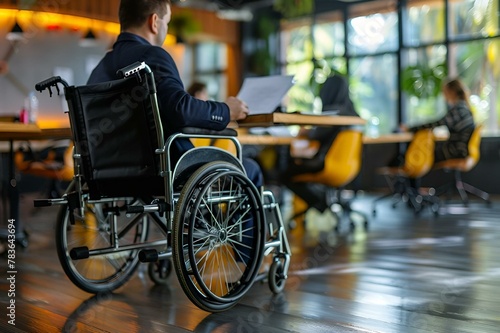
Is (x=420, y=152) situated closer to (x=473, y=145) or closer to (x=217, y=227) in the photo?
(x=473, y=145)

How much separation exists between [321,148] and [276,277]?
2.31m

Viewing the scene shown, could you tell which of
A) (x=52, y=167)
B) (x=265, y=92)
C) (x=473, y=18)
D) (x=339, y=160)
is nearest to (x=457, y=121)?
(x=339, y=160)

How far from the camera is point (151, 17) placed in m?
2.48

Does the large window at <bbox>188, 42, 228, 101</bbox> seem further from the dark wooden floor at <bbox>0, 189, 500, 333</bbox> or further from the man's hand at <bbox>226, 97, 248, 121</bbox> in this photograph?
the man's hand at <bbox>226, 97, 248, 121</bbox>

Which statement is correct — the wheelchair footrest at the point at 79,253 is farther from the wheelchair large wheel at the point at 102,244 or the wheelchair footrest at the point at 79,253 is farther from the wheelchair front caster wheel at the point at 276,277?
the wheelchair front caster wheel at the point at 276,277

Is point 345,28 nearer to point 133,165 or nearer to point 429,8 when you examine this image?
point 429,8

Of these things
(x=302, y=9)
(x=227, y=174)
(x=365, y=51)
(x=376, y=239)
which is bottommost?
(x=376, y=239)

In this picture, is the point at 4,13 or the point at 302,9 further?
the point at 302,9

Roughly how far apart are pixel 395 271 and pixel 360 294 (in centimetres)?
59

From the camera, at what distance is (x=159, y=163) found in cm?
220

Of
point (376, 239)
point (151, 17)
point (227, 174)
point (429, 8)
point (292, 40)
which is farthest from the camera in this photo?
point (292, 40)

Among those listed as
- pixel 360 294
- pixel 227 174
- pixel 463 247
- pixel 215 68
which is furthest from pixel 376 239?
pixel 215 68

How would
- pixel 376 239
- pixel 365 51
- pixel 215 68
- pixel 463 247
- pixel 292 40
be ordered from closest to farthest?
pixel 463 247 < pixel 376 239 < pixel 365 51 < pixel 292 40 < pixel 215 68

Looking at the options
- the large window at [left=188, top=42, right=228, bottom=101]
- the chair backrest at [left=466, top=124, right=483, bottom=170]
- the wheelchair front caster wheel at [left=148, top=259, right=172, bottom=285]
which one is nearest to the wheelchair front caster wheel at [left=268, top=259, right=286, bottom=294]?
the wheelchair front caster wheel at [left=148, top=259, right=172, bottom=285]
